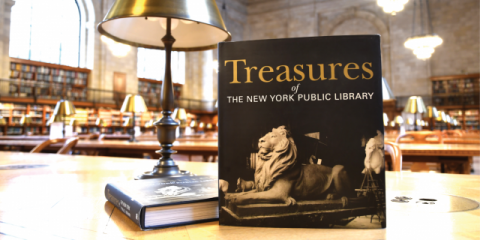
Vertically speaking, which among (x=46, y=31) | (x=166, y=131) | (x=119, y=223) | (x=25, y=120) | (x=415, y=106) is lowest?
(x=119, y=223)

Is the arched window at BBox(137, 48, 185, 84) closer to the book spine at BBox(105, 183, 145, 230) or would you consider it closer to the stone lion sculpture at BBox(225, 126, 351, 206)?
the book spine at BBox(105, 183, 145, 230)

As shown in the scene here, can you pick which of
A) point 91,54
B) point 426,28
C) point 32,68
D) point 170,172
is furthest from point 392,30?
point 170,172

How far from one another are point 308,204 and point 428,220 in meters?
0.21

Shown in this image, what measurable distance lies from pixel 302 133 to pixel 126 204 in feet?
0.97

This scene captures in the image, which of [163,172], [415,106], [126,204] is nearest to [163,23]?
[163,172]

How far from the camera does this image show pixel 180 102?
664 inches

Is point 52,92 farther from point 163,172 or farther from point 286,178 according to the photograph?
point 286,178

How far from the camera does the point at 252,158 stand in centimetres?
45

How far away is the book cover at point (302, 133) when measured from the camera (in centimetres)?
43

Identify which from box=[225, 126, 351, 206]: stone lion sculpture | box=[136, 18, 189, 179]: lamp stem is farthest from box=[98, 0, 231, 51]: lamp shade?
box=[225, 126, 351, 206]: stone lion sculpture

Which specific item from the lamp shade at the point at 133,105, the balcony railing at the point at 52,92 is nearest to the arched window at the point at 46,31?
the balcony railing at the point at 52,92

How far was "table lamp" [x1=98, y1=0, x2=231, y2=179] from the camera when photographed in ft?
2.68

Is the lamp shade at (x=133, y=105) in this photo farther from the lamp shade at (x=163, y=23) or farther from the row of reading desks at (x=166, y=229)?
the row of reading desks at (x=166, y=229)

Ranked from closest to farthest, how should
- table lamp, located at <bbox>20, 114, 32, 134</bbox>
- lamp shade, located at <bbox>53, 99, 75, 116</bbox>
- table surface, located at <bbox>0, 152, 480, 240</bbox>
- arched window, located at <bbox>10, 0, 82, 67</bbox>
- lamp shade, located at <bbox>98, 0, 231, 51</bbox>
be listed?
table surface, located at <bbox>0, 152, 480, 240</bbox> < lamp shade, located at <bbox>98, 0, 231, 51</bbox> < lamp shade, located at <bbox>53, 99, 75, 116</bbox> < table lamp, located at <bbox>20, 114, 32, 134</bbox> < arched window, located at <bbox>10, 0, 82, 67</bbox>
